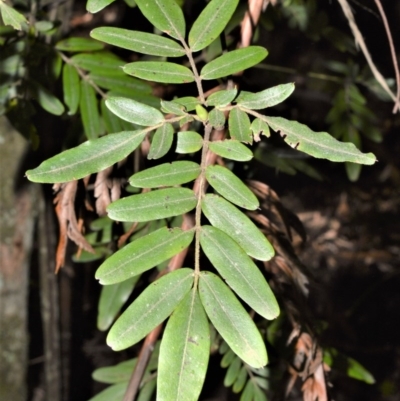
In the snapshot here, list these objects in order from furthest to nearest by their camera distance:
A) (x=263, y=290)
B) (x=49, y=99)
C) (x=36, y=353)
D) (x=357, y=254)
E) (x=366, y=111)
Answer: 1. (x=357, y=254)
2. (x=36, y=353)
3. (x=366, y=111)
4. (x=49, y=99)
5. (x=263, y=290)

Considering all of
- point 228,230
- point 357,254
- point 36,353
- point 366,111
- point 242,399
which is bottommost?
point 357,254

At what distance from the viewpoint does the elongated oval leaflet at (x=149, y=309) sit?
0.54 meters

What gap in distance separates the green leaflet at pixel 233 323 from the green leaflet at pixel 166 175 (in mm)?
105

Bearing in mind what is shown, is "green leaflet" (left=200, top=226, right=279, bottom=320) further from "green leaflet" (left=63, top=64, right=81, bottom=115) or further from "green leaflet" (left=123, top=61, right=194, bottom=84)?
"green leaflet" (left=63, top=64, right=81, bottom=115)

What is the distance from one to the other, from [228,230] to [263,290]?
2.7 inches

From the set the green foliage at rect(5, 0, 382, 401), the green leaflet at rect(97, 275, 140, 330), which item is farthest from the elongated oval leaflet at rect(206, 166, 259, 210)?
the green leaflet at rect(97, 275, 140, 330)

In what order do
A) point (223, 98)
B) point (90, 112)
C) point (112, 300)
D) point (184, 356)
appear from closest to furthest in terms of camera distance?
1. point (184, 356)
2. point (223, 98)
3. point (90, 112)
4. point (112, 300)

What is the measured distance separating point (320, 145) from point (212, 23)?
0.20 m

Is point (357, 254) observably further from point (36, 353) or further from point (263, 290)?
point (263, 290)

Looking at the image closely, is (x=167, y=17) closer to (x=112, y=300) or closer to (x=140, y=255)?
(x=140, y=255)

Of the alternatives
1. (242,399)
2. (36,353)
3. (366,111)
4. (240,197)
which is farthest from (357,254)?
(240,197)

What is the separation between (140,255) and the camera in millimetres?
580

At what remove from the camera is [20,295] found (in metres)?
1.39

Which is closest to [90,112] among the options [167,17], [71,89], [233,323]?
[71,89]
